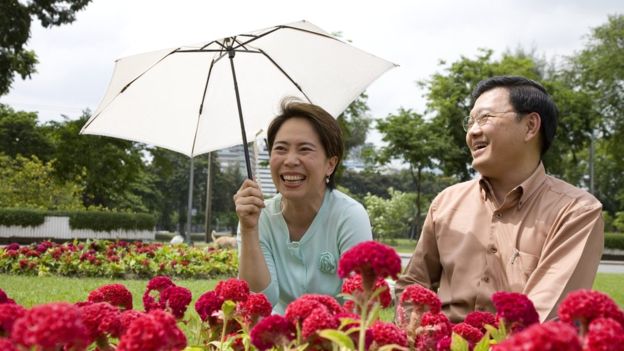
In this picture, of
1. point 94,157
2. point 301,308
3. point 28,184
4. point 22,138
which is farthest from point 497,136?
point 22,138

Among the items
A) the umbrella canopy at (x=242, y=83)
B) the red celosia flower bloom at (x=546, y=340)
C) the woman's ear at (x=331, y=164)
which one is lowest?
the red celosia flower bloom at (x=546, y=340)

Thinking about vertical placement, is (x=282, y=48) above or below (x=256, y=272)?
above

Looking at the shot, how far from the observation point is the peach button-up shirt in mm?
2594

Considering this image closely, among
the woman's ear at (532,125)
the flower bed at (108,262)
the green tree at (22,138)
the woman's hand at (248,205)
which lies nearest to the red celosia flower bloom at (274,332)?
the woman's hand at (248,205)

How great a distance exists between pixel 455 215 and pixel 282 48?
169 centimetres

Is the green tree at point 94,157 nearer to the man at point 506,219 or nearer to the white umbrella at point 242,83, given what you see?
the white umbrella at point 242,83

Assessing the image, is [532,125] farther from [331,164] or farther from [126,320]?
[126,320]

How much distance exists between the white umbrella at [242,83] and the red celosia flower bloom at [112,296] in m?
2.09

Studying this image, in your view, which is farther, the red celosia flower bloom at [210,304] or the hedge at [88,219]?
the hedge at [88,219]

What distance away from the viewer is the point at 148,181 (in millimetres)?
59969

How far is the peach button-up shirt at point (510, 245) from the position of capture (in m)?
2.59

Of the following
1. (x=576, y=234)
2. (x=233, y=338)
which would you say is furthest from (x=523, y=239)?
(x=233, y=338)

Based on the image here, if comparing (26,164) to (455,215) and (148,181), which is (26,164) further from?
(455,215)

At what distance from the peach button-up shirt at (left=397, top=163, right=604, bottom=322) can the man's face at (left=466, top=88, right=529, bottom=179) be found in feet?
0.39
